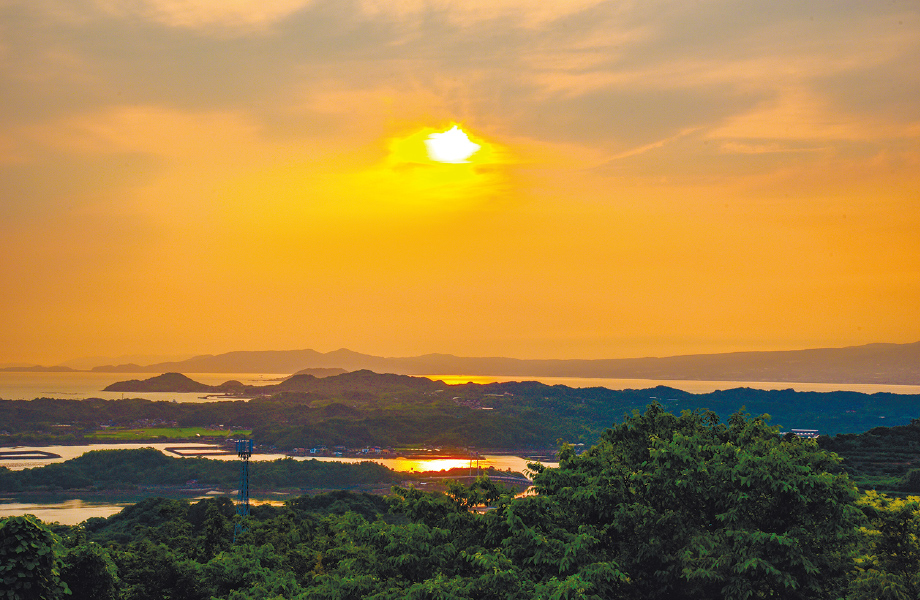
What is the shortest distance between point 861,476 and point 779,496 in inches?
1782

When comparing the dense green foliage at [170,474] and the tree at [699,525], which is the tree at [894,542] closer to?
the tree at [699,525]

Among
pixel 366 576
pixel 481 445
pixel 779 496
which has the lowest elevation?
pixel 481 445

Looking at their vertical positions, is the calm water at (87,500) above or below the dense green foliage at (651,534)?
below

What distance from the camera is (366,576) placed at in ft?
61.2

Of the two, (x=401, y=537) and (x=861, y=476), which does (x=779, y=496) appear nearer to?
(x=401, y=537)

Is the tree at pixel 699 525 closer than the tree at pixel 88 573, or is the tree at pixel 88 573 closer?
the tree at pixel 699 525

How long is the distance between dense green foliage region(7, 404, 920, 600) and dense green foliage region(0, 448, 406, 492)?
107 metres

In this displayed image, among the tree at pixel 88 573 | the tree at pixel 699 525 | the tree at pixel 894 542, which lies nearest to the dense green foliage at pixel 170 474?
the tree at pixel 88 573

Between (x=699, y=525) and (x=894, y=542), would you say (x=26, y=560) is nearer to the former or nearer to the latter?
(x=699, y=525)

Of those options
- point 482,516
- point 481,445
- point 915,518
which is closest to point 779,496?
point 915,518

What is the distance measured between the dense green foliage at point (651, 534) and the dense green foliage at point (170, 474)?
106658 millimetres

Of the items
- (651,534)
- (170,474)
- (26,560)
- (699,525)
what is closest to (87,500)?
(170,474)

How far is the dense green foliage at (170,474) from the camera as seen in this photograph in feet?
414

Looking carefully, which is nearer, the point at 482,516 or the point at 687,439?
the point at 687,439
